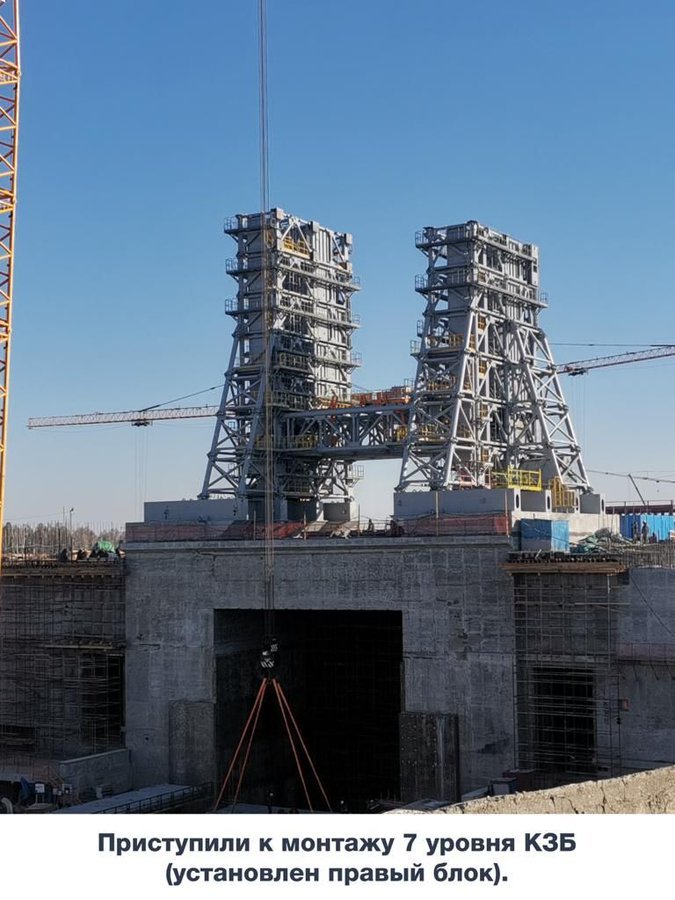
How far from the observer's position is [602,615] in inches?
2130

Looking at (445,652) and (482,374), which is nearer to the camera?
(445,652)

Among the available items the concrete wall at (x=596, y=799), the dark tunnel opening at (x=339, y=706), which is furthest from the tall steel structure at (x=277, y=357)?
the concrete wall at (x=596, y=799)

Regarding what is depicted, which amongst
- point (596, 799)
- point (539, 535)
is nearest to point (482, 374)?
point (539, 535)

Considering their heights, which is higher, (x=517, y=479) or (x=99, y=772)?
(x=517, y=479)

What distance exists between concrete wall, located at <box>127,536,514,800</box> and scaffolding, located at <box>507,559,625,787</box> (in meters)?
0.83

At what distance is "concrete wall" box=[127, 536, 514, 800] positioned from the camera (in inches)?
2210

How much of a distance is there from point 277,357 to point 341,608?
24.7 m

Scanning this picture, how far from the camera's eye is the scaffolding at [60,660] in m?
68.6

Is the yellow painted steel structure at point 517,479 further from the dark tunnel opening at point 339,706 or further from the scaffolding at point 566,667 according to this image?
the scaffolding at point 566,667

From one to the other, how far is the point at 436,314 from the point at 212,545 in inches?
902

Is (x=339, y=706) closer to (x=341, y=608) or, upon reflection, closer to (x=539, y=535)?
(x=341, y=608)

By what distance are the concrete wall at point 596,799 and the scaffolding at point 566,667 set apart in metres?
16.1

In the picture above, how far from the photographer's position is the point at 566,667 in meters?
54.6

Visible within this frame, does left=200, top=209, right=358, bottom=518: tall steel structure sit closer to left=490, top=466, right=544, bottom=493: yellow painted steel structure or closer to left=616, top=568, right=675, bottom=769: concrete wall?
left=490, top=466, right=544, bottom=493: yellow painted steel structure
